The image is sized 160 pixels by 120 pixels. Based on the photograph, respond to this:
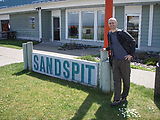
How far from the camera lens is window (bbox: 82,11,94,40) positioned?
15188 mm

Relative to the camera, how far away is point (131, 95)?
530cm

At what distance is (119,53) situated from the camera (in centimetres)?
448

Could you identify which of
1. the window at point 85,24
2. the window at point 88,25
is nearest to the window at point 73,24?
the window at point 85,24

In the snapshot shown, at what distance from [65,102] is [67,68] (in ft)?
5.42

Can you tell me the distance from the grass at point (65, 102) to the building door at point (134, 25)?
7460mm

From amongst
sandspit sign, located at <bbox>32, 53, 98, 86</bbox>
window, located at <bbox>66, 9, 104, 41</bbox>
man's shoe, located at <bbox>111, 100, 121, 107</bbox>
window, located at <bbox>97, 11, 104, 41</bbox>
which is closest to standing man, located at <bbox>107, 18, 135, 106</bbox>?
man's shoe, located at <bbox>111, 100, 121, 107</bbox>

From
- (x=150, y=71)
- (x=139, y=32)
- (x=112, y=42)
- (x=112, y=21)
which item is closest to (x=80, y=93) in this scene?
(x=112, y=42)

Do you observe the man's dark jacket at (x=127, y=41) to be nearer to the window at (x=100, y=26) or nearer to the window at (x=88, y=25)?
the window at (x=100, y=26)

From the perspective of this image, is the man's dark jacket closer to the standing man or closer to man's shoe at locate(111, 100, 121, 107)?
the standing man

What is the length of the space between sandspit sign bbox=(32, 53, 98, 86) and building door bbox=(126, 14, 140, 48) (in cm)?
734

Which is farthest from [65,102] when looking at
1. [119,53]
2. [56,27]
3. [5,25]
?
[5,25]

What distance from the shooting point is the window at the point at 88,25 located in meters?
15.2

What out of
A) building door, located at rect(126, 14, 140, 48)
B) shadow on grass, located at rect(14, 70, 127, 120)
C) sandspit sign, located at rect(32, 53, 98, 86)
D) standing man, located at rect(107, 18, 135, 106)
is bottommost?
shadow on grass, located at rect(14, 70, 127, 120)

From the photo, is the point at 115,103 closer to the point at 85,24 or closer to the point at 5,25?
the point at 85,24
